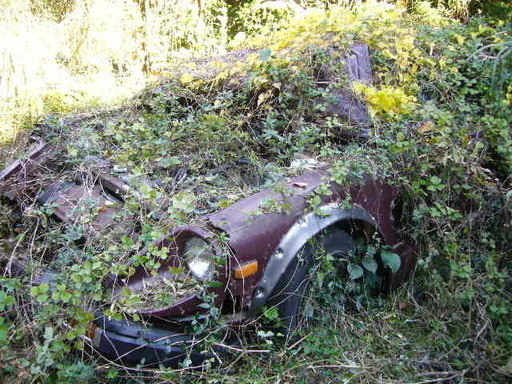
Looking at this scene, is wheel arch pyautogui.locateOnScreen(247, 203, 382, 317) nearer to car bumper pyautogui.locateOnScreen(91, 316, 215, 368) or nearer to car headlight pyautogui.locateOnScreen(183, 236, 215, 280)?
car headlight pyautogui.locateOnScreen(183, 236, 215, 280)

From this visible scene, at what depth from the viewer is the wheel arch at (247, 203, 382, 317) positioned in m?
2.54

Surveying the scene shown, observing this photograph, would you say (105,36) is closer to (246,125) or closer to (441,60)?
(246,125)

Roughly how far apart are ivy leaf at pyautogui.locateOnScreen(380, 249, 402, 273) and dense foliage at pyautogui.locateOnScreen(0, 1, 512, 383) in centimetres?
13

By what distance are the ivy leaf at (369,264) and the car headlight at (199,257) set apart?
1.02 meters

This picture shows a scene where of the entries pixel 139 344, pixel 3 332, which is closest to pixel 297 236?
pixel 139 344

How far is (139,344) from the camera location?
92.7 inches

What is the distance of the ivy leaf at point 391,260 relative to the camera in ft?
9.97

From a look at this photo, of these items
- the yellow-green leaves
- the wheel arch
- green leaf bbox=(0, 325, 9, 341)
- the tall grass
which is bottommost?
the tall grass

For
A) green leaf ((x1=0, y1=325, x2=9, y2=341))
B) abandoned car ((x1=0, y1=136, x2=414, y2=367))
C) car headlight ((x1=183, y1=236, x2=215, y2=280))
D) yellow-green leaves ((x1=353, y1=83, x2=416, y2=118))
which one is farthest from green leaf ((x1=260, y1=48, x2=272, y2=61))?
green leaf ((x1=0, y1=325, x2=9, y2=341))

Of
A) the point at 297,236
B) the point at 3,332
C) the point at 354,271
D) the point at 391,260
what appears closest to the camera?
the point at 3,332

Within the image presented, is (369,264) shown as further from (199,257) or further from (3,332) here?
(3,332)

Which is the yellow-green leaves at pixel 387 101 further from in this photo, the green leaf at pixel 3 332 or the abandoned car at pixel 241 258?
the green leaf at pixel 3 332

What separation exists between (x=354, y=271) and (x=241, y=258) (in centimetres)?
84

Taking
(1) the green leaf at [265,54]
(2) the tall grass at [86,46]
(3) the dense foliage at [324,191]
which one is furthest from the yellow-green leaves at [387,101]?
(2) the tall grass at [86,46]
